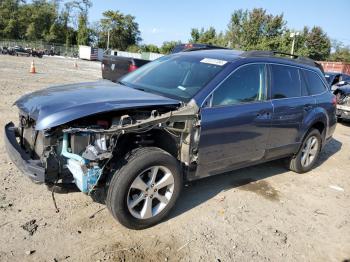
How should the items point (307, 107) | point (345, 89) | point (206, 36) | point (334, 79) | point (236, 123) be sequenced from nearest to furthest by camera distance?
point (236, 123), point (307, 107), point (345, 89), point (334, 79), point (206, 36)

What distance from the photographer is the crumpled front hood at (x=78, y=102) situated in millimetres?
3088

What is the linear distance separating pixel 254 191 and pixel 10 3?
7977cm

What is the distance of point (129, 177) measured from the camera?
3281 millimetres

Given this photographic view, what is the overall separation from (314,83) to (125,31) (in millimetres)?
77045

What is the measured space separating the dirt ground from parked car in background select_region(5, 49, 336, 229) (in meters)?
0.35

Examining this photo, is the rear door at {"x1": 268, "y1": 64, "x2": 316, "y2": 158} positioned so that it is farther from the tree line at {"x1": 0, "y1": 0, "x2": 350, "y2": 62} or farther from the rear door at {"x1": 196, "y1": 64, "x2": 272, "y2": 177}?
the tree line at {"x1": 0, "y1": 0, "x2": 350, "y2": 62}

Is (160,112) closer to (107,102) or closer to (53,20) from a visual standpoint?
(107,102)

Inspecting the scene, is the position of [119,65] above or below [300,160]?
above

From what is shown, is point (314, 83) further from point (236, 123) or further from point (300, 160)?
point (236, 123)

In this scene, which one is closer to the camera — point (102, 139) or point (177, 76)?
point (102, 139)

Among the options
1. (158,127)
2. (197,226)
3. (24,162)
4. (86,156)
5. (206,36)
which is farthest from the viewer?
(206,36)

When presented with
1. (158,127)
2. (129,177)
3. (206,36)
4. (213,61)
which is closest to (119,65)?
(213,61)

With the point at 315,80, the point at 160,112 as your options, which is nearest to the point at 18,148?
the point at 160,112

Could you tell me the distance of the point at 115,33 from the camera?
253 feet
